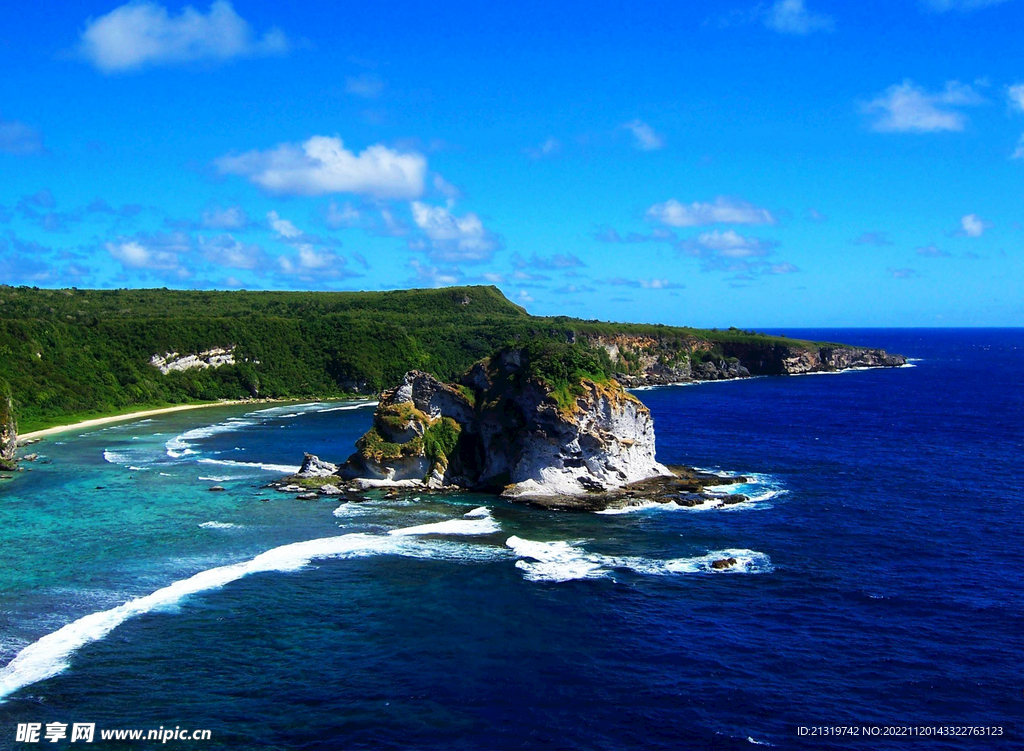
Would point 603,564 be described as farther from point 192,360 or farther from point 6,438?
point 192,360

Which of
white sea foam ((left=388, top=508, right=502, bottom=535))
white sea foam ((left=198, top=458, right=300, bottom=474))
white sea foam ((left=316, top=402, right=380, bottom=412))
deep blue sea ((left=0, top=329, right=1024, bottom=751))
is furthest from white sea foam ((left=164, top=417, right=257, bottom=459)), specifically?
white sea foam ((left=388, top=508, right=502, bottom=535))

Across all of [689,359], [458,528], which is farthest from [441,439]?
[689,359]

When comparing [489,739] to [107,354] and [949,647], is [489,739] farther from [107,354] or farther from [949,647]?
[107,354]

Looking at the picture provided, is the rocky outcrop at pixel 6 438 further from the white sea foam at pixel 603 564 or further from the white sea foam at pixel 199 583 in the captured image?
the white sea foam at pixel 603 564

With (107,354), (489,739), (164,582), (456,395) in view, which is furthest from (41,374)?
(489,739)

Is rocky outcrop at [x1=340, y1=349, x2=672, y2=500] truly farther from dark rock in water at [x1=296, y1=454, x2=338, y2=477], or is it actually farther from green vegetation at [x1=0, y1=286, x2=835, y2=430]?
green vegetation at [x1=0, y1=286, x2=835, y2=430]

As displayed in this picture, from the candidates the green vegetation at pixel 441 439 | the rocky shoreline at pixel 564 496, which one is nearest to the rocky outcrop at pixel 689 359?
the rocky shoreline at pixel 564 496
